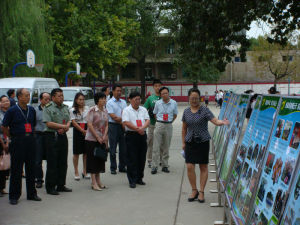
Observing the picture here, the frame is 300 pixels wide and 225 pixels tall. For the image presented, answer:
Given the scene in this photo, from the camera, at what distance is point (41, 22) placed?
79.3 ft

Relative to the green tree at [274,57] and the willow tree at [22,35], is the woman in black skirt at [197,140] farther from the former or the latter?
the green tree at [274,57]

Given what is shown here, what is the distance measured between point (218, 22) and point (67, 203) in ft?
26.9

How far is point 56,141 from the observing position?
7.14m

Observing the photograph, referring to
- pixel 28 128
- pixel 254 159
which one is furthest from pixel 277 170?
pixel 28 128

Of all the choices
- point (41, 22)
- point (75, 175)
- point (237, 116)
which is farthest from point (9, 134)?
point (41, 22)

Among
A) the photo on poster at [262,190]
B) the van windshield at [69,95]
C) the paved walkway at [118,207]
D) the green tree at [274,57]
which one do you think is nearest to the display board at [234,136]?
the paved walkway at [118,207]

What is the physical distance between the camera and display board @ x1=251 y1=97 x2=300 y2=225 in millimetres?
2975

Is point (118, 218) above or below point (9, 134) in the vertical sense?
below

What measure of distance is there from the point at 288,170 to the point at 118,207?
3.75 meters

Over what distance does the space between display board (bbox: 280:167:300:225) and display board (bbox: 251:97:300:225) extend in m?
0.06

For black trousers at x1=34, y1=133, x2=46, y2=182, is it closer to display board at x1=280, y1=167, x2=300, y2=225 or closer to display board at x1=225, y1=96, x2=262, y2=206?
display board at x1=225, y1=96, x2=262, y2=206

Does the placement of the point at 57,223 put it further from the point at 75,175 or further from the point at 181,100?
the point at 181,100

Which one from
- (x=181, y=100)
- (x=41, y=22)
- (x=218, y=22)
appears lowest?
(x=181, y=100)

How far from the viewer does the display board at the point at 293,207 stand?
268 cm
